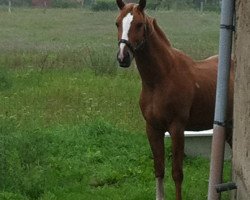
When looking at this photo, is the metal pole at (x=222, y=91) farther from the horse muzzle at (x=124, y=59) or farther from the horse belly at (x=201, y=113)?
the horse belly at (x=201, y=113)

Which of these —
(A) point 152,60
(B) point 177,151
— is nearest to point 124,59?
(A) point 152,60

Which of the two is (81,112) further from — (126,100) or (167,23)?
(167,23)

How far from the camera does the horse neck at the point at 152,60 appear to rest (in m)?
5.76

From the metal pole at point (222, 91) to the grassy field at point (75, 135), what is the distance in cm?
218

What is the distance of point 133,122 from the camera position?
980cm

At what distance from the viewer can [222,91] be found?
4203 millimetres

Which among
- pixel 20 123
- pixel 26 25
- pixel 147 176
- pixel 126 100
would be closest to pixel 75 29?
pixel 26 25

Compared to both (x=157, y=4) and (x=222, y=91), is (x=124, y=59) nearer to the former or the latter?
(x=222, y=91)

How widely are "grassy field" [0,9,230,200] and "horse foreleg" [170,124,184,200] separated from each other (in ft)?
1.81

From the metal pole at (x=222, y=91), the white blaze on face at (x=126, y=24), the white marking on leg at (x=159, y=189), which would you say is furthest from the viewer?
the white marking on leg at (x=159, y=189)

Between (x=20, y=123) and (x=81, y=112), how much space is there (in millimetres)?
1663

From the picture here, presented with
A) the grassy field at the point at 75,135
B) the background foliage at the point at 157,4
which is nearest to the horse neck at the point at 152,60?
the grassy field at the point at 75,135

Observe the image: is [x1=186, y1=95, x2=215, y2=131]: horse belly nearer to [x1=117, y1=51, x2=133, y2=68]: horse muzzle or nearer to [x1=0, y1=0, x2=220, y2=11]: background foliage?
[x1=117, y1=51, x2=133, y2=68]: horse muzzle

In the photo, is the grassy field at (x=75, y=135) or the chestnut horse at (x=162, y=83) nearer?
the chestnut horse at (x=162, y=83)
